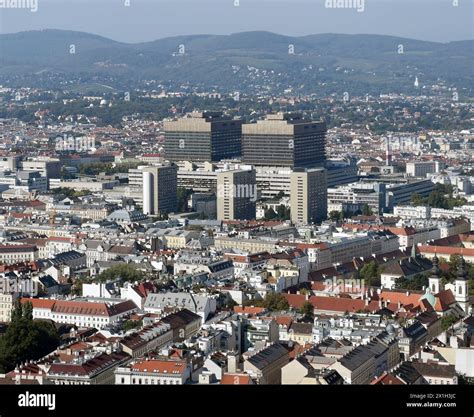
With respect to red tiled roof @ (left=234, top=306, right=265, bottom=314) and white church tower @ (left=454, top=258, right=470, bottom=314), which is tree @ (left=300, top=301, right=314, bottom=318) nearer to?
red tiled roof @ (left=234, top=306, right=265, bottom=314)

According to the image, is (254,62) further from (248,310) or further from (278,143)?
(248,310)

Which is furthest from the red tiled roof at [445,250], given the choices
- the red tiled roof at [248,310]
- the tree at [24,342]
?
the tree at [24,342]

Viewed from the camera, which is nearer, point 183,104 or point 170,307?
point 170,307

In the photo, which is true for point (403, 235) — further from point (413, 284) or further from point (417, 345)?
point (417, 345)

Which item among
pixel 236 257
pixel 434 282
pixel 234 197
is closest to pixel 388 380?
pixel 434 282
